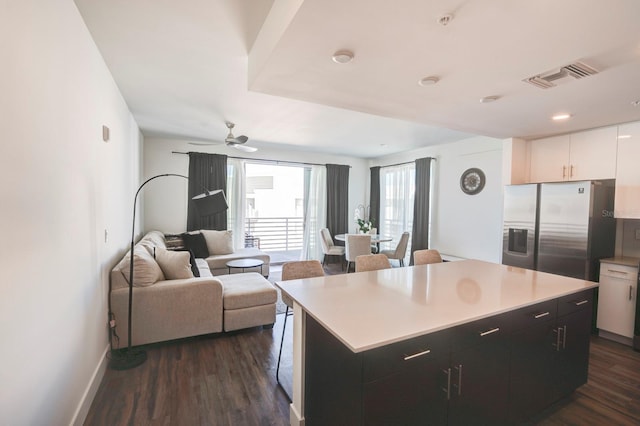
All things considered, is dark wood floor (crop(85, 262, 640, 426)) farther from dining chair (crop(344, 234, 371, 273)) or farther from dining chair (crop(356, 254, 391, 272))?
dining chair (crop(344, 234, 371, 273))

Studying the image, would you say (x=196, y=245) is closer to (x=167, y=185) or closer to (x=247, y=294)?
(x=167, y=185)

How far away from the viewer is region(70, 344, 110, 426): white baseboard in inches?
68.4

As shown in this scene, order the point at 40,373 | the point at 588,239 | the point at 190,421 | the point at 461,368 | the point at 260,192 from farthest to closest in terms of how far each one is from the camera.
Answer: the point at 260,192, the point at 588,239, the point at 190,421, the point at 461,368, the point at 40,373

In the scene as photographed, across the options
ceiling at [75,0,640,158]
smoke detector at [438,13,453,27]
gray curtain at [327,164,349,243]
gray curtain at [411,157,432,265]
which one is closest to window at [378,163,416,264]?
gray curtain at [411,157,432,265]

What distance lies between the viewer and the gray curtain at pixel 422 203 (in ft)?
18.3

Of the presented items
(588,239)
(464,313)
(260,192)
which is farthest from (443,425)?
(260,192)

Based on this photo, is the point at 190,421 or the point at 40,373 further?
the point at 190,421

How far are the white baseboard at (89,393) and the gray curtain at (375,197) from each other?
5.61 metres

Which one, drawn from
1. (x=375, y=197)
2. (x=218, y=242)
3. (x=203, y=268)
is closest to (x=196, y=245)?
(x=218, y=242)

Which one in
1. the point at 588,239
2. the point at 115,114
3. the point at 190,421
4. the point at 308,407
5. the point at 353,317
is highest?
the point at 115,114

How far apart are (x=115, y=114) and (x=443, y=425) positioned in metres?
3.64

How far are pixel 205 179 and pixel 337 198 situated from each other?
301cm

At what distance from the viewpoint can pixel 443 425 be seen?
138 cm

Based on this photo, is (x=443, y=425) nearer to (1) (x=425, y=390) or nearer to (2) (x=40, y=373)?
(1) (x=425, y=390)
